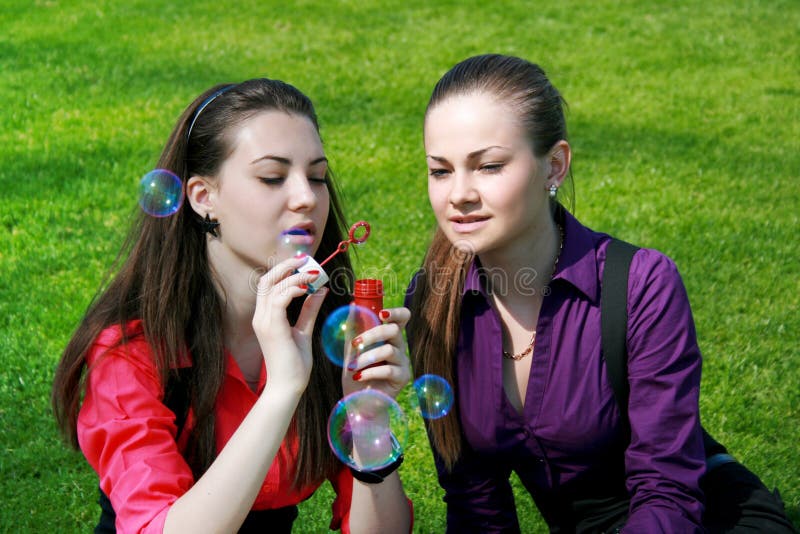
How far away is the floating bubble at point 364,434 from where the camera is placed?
2.52 metres

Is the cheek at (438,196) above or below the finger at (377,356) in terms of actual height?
above

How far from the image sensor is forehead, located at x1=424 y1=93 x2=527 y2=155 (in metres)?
2.54

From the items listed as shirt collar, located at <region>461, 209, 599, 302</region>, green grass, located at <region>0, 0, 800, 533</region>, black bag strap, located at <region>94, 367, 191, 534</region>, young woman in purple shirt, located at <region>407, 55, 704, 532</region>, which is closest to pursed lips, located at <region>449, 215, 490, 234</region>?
young woman in purple shirt, located at <region>407, 55, 704, 532</region>

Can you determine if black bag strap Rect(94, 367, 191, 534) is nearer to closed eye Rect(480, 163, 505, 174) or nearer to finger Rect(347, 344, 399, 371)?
finger Rect(347, 344, 399, 371)

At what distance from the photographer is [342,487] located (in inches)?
108

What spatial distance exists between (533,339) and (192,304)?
0.99 m

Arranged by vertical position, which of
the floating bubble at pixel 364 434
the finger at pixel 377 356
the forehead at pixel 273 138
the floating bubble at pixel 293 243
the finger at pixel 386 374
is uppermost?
the forehead at pixel 273 138

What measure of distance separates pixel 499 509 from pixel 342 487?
0.50 metres

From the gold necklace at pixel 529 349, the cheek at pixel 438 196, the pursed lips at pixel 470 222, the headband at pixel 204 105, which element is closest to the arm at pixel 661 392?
the gold necklace at pixel 529 349

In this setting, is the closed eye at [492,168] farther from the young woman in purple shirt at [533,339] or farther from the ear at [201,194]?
the ear at [201,194]

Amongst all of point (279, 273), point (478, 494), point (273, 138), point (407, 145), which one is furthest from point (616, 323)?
point (407, 145)

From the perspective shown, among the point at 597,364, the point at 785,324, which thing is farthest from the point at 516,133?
the point at 785,324

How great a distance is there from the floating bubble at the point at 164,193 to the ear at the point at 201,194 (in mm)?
30

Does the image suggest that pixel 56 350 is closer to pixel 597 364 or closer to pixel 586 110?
pixel 597 364
